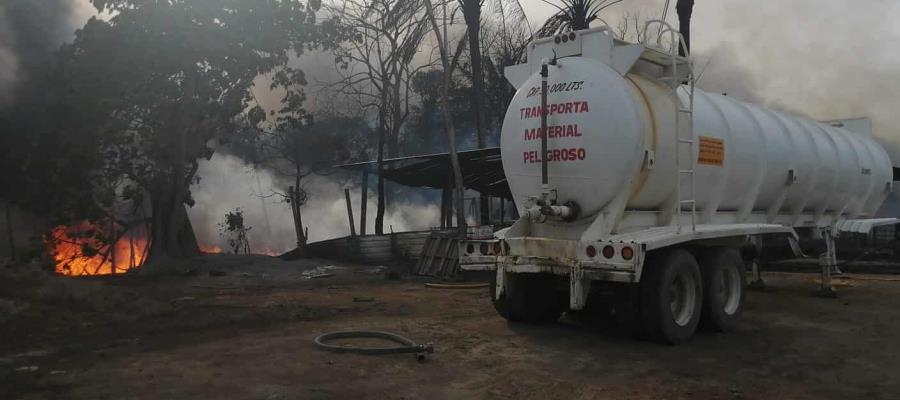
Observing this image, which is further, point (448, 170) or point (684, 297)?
point (448, 170)

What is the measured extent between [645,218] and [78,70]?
1581 cm

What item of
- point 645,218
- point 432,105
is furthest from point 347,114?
point 645,218

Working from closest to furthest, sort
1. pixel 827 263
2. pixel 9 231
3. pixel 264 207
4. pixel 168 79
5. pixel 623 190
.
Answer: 1. pixel 623 190
2. pixel 827 263
3. pixel 168 79
4. pixel 9 231
5. pixel 264 207

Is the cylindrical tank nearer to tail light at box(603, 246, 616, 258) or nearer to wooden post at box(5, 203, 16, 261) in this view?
tail light at box(603, 246, 616, 258)

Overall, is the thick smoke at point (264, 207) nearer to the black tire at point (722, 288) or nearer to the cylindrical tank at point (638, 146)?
the cylindrical tank at point (638, 146)

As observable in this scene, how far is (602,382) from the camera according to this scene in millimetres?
5926

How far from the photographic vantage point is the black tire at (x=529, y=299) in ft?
28.0

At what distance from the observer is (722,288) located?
854cm

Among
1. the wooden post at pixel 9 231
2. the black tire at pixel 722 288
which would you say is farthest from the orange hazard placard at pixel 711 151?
the wooden post at pixel 9 231

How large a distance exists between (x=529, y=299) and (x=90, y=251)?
14712 mm

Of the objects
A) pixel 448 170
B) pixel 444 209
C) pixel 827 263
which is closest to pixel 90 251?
pixel 448 170

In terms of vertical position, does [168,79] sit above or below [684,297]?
above

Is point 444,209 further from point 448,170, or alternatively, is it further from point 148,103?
point 148,103

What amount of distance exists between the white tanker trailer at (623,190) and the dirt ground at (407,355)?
51cm
